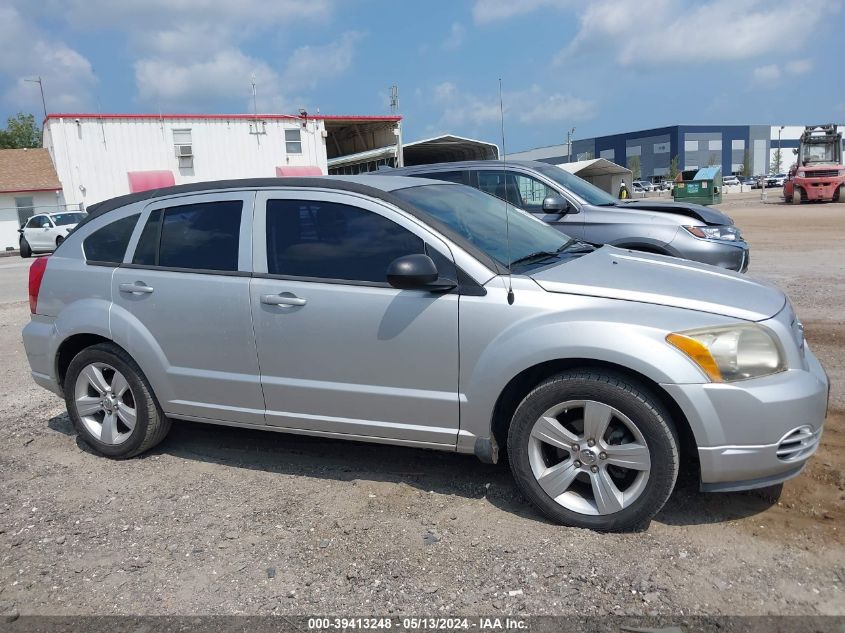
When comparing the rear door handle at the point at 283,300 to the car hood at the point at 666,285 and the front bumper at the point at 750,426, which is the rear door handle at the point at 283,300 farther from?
the front bumper at the point at 750,426

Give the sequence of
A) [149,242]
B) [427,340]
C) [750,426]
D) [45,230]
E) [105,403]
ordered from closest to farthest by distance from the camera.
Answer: [750,426]
[427,340]
[149,242]
[105,403]
[45,230]

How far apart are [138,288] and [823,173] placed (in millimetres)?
34910

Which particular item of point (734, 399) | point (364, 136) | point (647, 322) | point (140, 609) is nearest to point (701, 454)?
point (734, 399)

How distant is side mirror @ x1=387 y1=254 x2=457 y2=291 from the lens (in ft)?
11.3

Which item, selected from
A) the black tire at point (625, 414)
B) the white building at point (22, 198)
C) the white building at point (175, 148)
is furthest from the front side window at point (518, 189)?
the white building at point (22, 198)

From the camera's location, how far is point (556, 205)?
7578mm

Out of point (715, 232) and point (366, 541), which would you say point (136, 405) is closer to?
point (366, 541)

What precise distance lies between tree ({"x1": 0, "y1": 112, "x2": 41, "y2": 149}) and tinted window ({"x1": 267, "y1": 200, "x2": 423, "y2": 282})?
7427cm

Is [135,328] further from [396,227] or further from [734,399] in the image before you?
[734,399]

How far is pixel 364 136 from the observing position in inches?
1508

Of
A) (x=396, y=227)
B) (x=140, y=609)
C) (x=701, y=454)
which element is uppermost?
(x=396, y=227)

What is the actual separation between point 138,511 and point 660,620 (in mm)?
2766

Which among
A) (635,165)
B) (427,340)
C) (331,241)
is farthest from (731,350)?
(635,165)

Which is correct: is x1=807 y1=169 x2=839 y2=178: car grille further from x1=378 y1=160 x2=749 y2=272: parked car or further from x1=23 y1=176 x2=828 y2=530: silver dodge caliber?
x1=23 y1=176 x2=828 y2=530: silver dodge caliber
